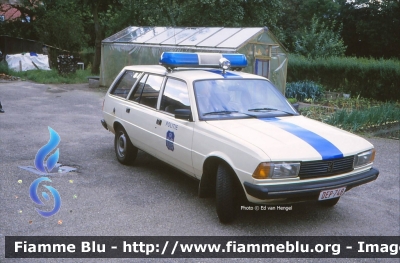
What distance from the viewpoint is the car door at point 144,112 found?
6.38 m

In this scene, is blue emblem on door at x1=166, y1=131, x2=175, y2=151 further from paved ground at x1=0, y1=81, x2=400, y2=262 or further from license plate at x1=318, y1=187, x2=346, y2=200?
license plate at x1=318, y1=187, x2=346, y2=200

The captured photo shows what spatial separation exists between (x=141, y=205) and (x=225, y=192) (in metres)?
1.21

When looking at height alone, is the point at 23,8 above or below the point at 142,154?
above

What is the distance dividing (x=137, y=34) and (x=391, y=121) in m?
10.6

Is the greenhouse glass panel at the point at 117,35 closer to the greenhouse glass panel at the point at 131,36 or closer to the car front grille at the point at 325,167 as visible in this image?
the greenhouse glass panel at the point at 131,36

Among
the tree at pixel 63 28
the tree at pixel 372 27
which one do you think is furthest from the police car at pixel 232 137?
the tree at pixel 372 27

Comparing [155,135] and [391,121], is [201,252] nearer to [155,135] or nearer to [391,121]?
[155,135]

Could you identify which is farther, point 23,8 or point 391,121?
point 23,8

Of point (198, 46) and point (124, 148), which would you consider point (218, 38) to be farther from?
point (124, 148)

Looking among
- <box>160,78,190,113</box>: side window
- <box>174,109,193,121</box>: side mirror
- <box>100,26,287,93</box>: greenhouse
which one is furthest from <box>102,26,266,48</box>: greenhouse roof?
<box>174,109,193,121</box>: side mirror

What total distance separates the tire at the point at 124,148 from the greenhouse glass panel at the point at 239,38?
7568 millimetres

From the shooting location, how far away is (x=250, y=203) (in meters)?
5.21

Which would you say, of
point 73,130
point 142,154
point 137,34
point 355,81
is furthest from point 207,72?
point 355,81

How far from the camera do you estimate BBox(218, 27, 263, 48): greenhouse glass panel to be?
47.0 feet
